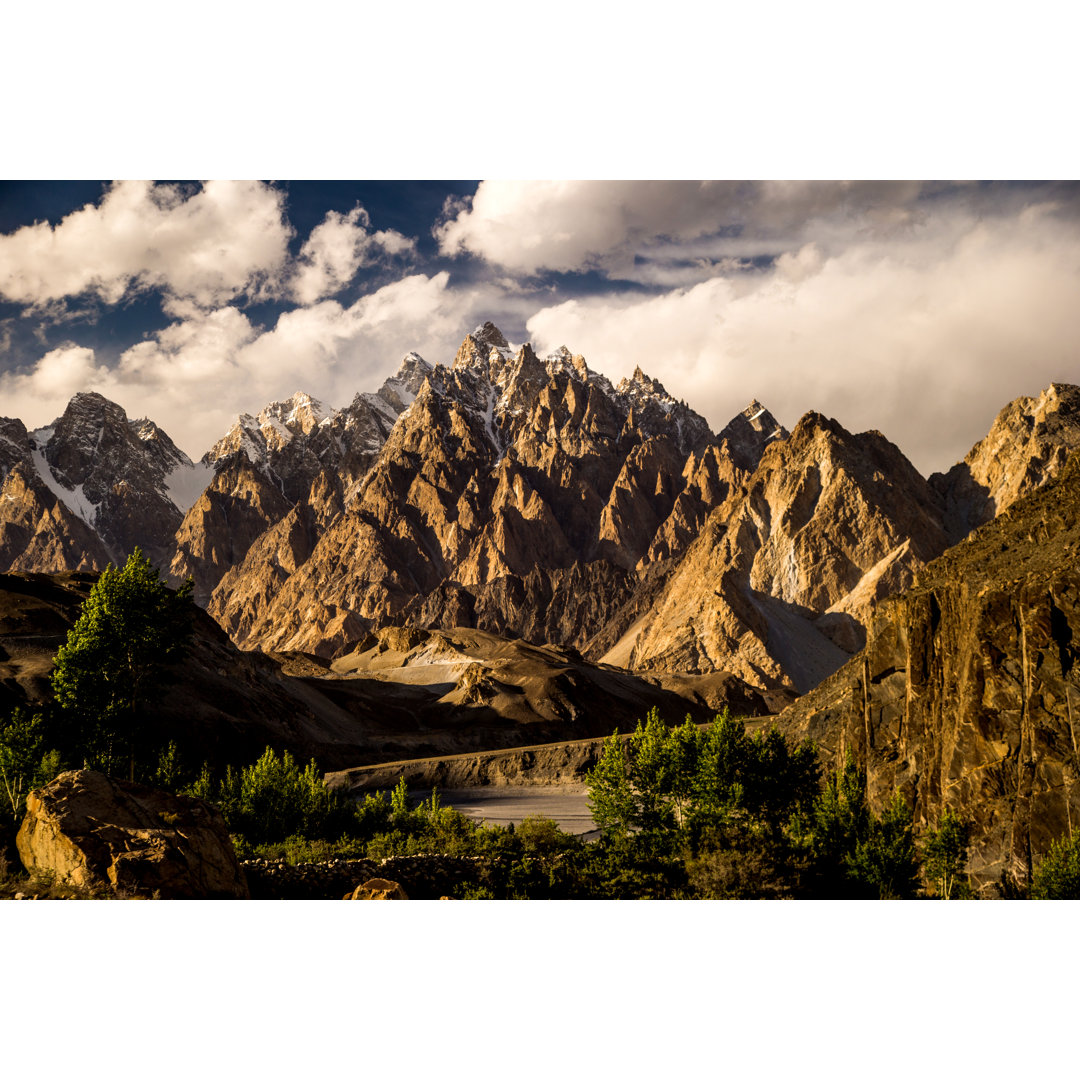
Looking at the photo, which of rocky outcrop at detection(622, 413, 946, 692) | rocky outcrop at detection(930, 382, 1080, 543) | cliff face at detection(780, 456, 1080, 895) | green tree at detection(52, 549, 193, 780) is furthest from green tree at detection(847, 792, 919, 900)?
rocky outcrop at detection(930, 382, 1080, 543)

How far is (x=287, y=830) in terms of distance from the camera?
30.6 meters

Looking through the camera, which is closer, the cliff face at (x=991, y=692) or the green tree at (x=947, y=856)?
the cliff face at (x=991, y=692)

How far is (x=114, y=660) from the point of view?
30562 mm

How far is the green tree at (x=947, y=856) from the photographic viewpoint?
24.5 metres

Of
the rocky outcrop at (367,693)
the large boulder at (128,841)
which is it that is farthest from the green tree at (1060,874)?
the rocky outcrop at (367,693)

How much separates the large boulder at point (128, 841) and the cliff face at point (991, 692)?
57.1 feet

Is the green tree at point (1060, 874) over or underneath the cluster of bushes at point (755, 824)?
underneath

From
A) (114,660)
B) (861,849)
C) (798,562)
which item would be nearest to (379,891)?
(861,849)

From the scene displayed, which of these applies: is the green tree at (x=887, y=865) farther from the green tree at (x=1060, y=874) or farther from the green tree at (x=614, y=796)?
the green tree at (x=614, y=796)

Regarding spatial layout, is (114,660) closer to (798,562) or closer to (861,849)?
(861,849)

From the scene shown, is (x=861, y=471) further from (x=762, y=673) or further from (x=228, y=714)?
(x=228, y=714)

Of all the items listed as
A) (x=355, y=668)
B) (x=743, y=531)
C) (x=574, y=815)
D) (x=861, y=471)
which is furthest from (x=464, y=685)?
(x=861, y=471)

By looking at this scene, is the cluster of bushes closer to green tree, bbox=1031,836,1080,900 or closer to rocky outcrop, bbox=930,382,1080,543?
green tree, bbox=1031,836,1080,900

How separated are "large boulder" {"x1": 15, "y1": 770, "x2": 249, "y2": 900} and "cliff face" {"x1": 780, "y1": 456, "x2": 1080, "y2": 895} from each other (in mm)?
17412
